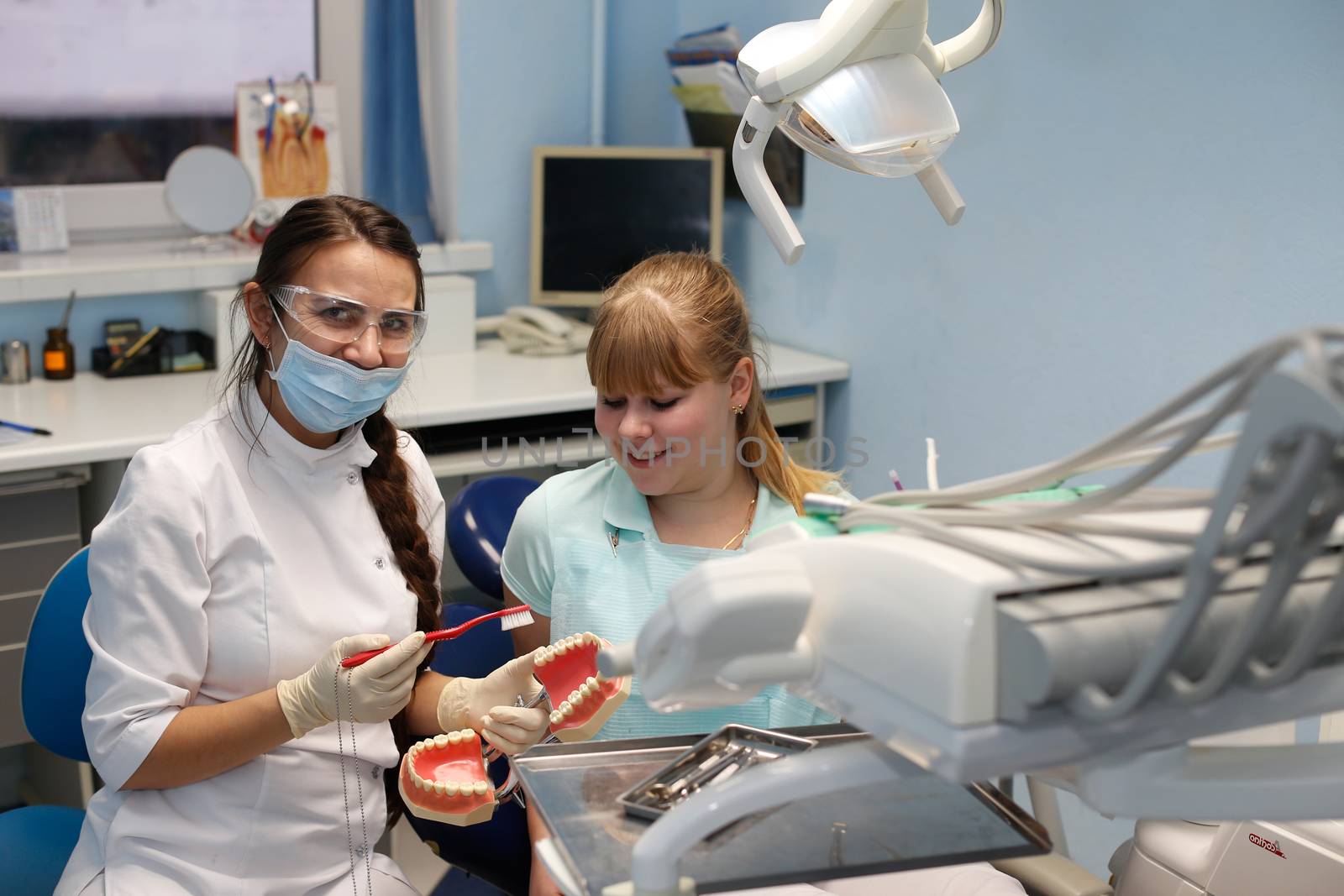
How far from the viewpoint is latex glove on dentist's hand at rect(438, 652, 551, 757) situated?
141cm

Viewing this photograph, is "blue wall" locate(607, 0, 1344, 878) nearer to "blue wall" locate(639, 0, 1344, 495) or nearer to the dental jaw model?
"blue wall" locate(639, 0, 1344, 495)

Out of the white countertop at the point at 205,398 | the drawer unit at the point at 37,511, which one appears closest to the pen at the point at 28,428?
the white countertop at the point at 205,398

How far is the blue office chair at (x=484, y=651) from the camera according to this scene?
1672mm

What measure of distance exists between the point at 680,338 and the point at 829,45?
18.5 inches

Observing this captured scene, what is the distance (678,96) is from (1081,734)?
2.84m

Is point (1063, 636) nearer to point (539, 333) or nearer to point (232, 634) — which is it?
point (232, 634)

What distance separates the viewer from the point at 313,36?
11.5ft

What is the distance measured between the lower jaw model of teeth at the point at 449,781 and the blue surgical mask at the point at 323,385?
0.42 metres

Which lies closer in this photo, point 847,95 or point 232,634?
point 847,95

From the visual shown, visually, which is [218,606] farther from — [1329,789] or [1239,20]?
[1239,20]

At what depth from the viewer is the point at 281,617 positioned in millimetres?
1572

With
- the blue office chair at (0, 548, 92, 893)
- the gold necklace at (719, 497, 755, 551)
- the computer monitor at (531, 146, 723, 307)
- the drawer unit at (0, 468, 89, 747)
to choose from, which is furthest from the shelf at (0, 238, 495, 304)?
the gold necklace at (719, 497, 755, 551)

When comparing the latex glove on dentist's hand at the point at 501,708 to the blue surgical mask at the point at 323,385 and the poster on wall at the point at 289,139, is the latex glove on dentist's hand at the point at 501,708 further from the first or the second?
the poster on wall at the point at 289,139

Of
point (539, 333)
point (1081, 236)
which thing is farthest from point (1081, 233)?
point (539, 333)
